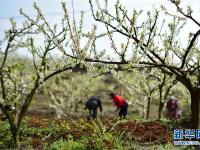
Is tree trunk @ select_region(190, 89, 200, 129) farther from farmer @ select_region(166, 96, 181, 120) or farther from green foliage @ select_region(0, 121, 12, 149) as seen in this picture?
farmer @ select_region(166, 96, 181, 120)

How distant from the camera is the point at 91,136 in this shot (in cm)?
1305

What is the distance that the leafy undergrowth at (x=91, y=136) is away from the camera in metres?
11.7

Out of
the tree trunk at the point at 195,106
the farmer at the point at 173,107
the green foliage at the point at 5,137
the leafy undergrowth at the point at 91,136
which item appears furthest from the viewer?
the farmer at the point at 173,107

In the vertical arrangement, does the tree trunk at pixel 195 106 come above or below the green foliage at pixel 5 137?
above

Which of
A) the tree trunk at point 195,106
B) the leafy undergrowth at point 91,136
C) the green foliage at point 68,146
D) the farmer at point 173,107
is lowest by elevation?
the green foliage at point 68,146

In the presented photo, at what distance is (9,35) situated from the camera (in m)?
14.0

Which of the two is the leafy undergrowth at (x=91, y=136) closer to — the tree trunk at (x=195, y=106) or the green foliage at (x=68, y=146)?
the green foliage at (x=68, y=146)

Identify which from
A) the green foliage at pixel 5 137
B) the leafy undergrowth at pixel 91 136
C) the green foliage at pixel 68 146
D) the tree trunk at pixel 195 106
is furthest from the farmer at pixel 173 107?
the tree trunk at pixel 195 106

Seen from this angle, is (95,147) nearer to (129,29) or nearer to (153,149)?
(153,149)

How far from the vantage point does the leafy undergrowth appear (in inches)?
460

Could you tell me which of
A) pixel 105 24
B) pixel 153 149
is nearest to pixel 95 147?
pixel 153 149

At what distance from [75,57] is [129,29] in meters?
1.31

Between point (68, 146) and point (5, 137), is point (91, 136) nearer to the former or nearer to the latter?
point (68, 146)

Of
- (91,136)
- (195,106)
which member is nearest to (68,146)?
(91,136)
